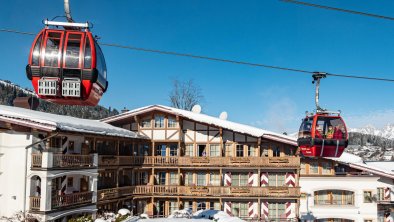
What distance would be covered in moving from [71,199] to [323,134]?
578 inches

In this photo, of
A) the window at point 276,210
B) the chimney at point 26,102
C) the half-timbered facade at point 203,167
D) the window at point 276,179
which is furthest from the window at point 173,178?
the chimney at point 26,102

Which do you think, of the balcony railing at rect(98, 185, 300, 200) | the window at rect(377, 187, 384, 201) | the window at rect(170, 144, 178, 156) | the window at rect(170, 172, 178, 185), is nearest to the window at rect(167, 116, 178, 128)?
the window at rect(170, 144, 178, 156)

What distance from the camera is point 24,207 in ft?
77.8

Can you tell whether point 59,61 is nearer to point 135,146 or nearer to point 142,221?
point 142,221

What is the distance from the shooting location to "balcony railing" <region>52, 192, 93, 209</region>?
2386 centimetres

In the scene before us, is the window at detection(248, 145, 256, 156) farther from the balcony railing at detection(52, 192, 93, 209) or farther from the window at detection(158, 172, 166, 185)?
the balcony railing at detection(52, 192, 93, 209)

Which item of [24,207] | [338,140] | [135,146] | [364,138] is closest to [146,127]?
[135,146]

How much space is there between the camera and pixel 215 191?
33719 mm

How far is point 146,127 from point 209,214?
12080 mm

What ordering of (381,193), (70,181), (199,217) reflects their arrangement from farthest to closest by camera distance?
(381,193)
(70,181)
(199,217)

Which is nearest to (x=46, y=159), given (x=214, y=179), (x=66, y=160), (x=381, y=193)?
(x=66, y=160)

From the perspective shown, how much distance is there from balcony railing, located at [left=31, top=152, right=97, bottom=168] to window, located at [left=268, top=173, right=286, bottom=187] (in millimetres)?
14693

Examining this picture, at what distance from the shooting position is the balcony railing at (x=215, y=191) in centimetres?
3312

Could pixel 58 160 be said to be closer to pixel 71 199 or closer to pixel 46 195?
pixel 46 195
